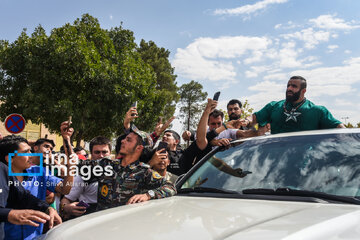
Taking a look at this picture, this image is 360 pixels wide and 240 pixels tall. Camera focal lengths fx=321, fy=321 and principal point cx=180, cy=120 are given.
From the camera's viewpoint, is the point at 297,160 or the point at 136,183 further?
the point at 136,183

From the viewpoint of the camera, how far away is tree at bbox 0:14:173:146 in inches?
711

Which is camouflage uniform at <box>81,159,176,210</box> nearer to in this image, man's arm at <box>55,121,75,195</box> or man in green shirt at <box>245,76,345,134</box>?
man's arm at <box>55,121,75,195</box>

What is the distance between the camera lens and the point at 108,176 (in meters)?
3.32

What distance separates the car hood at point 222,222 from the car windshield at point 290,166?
0.79 ft

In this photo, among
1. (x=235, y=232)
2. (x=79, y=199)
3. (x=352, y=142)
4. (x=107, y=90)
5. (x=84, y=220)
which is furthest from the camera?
(x=107, y=90)

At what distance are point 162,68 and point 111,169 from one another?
33841 mm

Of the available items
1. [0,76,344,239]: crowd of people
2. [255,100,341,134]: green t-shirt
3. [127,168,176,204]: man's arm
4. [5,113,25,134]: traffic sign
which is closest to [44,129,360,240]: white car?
[127,168,176,204]: man's arm

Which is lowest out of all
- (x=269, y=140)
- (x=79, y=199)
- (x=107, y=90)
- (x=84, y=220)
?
(x=79, y=199)

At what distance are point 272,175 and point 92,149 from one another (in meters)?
3.08

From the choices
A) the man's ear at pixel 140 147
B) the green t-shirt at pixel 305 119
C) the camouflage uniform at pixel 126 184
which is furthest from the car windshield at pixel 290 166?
the green t-shirt at pixel 305 119

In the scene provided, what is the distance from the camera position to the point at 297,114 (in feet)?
13.2

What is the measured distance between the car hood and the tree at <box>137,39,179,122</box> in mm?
33041

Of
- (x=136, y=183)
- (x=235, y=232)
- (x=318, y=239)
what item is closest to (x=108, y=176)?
(x=136, y=183)

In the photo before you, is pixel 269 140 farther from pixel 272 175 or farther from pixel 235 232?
pixel 235 232
